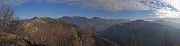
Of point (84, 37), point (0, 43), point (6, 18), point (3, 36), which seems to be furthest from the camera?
point (84, 37)

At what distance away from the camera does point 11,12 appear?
13262cm

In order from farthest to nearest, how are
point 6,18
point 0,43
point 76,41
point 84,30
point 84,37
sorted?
point 76,41
point 84,37
point 84,30
point 6,18
point 0,43

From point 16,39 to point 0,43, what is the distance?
4105mm

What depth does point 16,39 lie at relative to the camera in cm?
3459

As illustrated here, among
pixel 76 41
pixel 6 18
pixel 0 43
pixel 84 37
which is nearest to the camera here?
pixel 0 43

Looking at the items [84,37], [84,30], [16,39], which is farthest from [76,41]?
[16,39]

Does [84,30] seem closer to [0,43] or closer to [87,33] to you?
[87,33]

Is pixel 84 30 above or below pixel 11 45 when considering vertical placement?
below

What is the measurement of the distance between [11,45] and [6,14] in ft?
345

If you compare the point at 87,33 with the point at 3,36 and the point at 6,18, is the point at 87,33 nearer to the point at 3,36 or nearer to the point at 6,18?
the point at 6,18

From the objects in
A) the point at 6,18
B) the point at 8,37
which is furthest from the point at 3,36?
the point at 6,18

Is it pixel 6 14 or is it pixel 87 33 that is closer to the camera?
pixel 6 14

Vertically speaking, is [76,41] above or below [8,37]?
below

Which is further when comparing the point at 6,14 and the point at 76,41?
the point at 76,41
